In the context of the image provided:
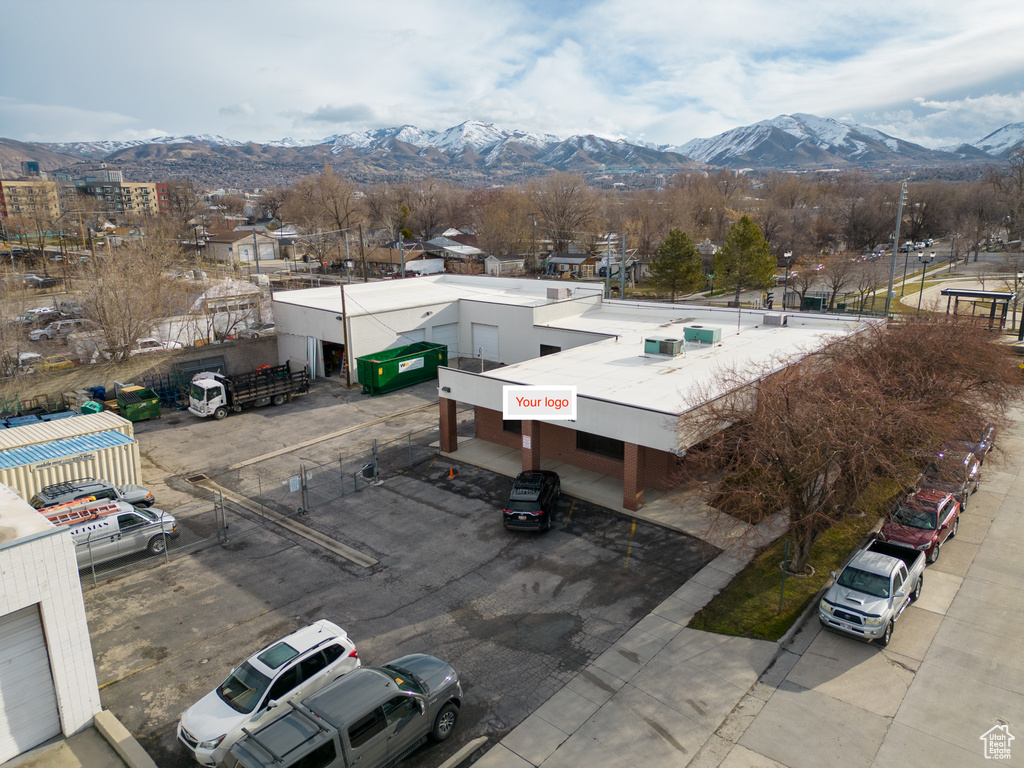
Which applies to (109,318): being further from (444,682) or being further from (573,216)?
(573,216)

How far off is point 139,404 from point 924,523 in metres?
31.1

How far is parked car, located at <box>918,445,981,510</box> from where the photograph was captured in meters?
16.2

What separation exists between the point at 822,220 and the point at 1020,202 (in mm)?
26509

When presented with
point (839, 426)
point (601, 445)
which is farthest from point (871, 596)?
point (601, 445)

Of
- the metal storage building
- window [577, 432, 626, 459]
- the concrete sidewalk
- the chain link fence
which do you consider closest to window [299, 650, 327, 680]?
the concrete sidewalk

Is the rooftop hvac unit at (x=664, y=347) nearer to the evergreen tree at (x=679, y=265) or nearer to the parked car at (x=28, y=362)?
the evergreen tree at (x=679, y=265)

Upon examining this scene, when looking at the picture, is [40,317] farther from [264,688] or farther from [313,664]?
[264,688]

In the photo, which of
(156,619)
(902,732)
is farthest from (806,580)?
(156,619)

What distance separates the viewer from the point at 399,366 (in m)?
34.1

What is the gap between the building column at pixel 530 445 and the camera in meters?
21.9

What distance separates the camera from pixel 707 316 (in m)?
34.5

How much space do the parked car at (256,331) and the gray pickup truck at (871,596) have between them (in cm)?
3338

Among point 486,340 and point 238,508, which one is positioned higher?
point 486,340

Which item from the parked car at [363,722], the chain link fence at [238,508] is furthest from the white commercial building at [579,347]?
the parked car at [363,722]
